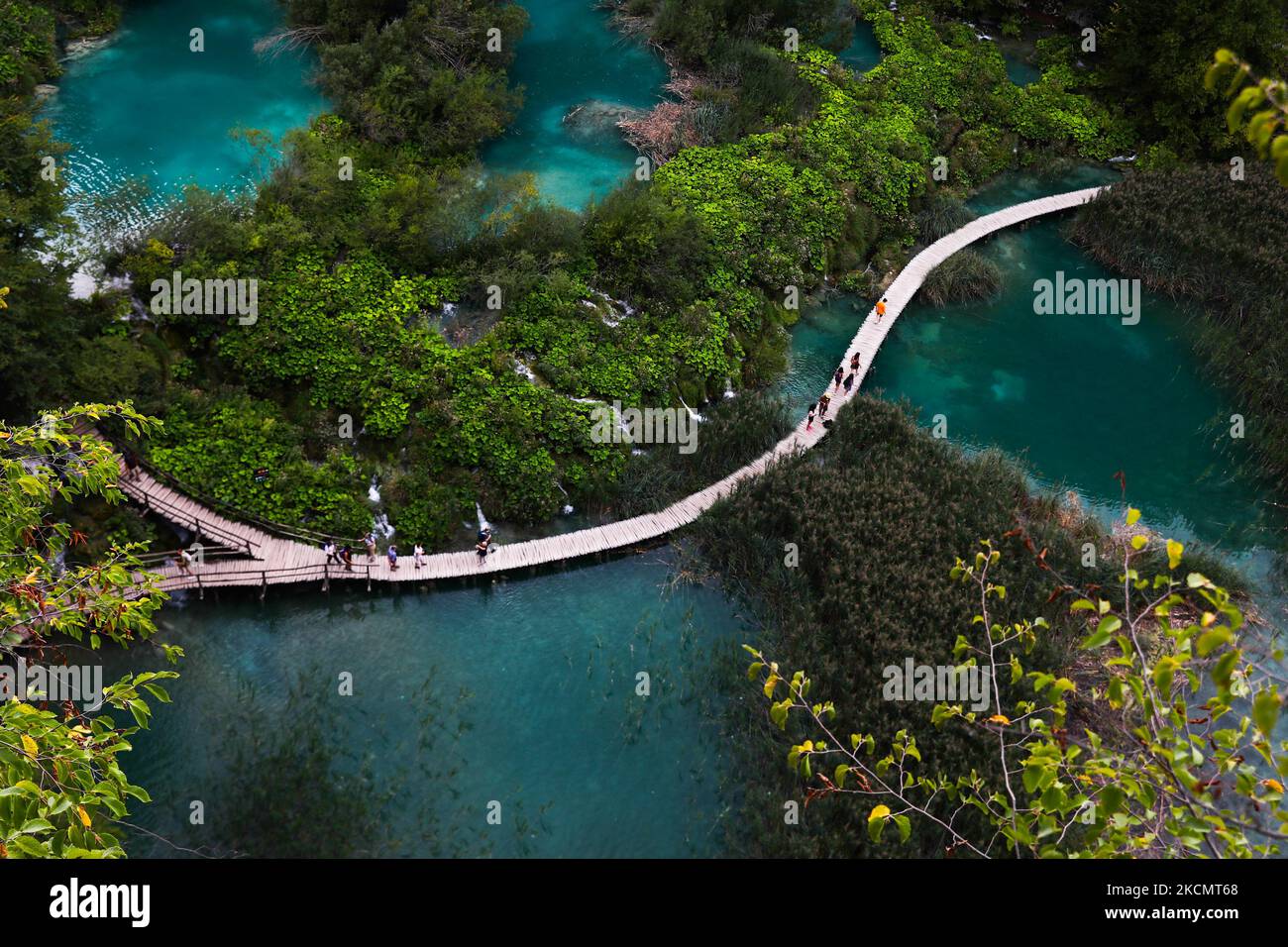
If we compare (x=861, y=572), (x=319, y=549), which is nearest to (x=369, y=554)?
(x=319, y=549)

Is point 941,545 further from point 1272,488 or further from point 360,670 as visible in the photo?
point 360,670

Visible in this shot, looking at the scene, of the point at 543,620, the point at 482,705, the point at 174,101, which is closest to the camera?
the point at 482,705

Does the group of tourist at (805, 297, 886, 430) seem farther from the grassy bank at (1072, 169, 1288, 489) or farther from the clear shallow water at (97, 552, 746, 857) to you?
the grassy bank at (1072, 169, 1288, 489)

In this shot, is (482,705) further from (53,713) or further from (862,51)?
(862,51)

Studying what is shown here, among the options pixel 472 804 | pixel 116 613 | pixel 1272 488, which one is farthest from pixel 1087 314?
pixel 116 613

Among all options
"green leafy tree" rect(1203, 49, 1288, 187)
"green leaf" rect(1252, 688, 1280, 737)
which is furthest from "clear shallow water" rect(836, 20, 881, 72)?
"green leaf" rect(1252, 688, 1280, 737)
